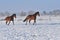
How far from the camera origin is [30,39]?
440 inches

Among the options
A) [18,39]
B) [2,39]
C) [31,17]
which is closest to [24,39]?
[18,39]

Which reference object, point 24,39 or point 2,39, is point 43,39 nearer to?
point 24,39

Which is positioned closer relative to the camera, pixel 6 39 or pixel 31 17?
pixel 6 39

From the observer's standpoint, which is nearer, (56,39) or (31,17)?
(56,39)

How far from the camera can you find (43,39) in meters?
11.3

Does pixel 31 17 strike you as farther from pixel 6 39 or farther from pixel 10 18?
pixel 6 39

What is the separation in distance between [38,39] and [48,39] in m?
0.51

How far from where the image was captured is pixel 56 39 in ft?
37.0

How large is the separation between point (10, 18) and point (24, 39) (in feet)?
54.1

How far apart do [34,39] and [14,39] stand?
0.97 m

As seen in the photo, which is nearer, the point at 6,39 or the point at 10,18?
the point at 6,39

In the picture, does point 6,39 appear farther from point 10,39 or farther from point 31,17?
point 31,17

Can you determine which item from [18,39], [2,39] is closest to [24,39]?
[18,39]

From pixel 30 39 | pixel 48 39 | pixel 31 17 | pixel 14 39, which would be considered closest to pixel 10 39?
pixel 14 39
